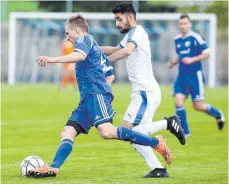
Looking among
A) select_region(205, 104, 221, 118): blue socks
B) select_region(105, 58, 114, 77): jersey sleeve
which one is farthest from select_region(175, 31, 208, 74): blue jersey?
select_region(105, 58, 114, 77): jersey sleeve

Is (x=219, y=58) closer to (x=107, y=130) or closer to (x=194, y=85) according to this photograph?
(x=194, y=85)

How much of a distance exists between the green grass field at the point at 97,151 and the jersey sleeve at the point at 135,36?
1.70 meters

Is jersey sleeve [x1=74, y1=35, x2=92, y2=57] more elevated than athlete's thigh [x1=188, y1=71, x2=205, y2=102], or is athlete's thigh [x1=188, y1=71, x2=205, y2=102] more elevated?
jersey sleeve [x1=74, y1=35, x2=92, y2=57]

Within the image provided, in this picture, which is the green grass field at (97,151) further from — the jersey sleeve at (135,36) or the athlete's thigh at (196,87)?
the jersey sleeve at (135,36)

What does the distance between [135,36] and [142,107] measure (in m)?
0.92

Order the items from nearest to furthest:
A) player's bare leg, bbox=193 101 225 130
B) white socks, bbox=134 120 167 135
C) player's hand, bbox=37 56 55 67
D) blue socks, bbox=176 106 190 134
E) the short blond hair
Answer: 1. player's hand, bbox=37 56 55 67
2. the short blond hair
3. white socks, bbox=134 120 167 135
4. blue socks, bbox=176 106 190 134
5. player's bare leg, bbox=193 101 225 130

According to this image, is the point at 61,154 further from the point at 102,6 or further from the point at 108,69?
the point at 102,6

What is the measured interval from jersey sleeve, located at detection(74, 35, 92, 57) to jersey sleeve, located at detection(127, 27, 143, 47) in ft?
2.14

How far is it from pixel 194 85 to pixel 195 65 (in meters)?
0.45

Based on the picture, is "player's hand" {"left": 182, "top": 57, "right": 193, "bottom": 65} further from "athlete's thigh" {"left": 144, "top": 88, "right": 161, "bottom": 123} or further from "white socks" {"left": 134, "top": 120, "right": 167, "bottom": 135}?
"white socks" {"left": 134, "top": 120, "right": 167, "bottom": 135}

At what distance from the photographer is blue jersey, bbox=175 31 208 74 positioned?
17422mm

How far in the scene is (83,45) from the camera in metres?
10.7

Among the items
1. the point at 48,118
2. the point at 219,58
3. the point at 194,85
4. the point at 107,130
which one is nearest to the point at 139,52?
the point at 107,130

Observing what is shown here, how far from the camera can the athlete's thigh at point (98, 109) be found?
10.9 meters
